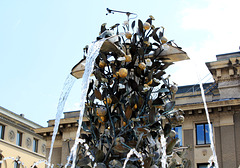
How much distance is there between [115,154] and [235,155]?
930 inches

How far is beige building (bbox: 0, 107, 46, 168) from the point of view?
1604 inches

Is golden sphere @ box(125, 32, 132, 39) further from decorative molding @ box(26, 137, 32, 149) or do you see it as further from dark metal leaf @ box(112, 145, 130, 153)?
decorative molding @ box(26, 137, 32, 149)

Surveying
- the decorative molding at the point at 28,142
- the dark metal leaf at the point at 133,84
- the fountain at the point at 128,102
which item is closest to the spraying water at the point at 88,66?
the fountain at the point at 128,102

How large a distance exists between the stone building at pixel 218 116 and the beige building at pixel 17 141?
12474 mm

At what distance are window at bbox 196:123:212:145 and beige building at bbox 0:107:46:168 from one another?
1523 centimetres

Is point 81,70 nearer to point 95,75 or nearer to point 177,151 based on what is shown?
point 95,75

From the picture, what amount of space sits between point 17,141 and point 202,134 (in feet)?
66.8

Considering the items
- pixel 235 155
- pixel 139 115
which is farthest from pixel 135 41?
pixel 235 155

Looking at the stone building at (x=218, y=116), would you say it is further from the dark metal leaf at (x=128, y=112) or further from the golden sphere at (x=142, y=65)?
the dark metal leaf at (x=128, y=112)

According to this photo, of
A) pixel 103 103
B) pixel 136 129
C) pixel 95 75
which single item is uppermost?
pixel 95 75

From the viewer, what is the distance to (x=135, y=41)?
21.8 ft

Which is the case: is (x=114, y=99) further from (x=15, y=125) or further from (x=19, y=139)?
(x=19, y=139)

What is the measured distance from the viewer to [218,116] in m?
29.5

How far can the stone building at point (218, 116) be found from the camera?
28672mm
